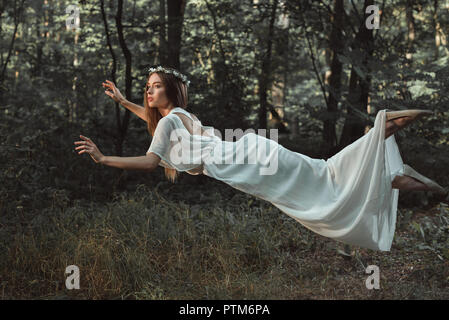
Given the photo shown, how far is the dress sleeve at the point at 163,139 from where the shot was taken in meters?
3.43

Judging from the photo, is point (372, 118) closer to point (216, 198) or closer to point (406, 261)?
point (406, 261)

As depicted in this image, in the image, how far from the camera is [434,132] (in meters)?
6.37

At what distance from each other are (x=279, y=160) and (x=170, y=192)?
13.0 ft

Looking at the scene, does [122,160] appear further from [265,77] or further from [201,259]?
[265,77]

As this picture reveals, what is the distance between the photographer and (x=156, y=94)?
3760 millimetres

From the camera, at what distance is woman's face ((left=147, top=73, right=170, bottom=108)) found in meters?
3.76

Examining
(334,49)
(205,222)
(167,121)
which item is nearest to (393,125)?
(167,121)

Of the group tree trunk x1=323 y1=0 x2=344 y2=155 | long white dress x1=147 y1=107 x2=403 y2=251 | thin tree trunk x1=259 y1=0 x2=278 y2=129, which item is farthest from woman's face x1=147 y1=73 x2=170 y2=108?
thin tree trunk x1=259 y1=0 x2=278 y2=129

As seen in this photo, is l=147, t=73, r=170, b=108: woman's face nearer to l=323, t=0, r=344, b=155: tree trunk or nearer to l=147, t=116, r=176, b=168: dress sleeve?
l=147, t=116, r=176, b=168: dress sleeve

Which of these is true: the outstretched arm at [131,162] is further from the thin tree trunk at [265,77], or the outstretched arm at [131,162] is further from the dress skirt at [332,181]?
the thin tree trunk at [265,77]

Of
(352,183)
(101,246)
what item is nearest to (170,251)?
(101,246)

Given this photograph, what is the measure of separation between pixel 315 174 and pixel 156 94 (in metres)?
1.39

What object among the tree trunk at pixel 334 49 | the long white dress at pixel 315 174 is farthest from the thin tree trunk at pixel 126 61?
the long white dress at pixel 315 174

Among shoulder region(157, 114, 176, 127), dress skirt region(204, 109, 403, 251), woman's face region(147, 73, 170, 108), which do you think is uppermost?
woman's face region(147, 73, 170, 108)
